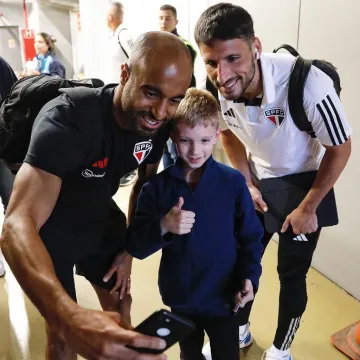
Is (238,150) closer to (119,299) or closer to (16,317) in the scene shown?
(119,299)

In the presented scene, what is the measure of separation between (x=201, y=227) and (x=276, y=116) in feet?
1.57

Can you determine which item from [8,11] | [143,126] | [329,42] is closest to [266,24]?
[329,42]

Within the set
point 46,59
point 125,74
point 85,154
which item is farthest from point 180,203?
point 46,59

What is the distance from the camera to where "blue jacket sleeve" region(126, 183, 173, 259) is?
121cm

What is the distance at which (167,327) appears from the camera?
736 millimetres

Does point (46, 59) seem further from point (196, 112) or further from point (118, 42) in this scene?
point (196, 112)

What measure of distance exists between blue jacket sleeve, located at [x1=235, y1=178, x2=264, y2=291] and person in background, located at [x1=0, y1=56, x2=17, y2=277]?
4.01 feet

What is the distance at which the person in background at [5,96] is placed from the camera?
1.99 m

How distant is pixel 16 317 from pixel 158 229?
50.3 inches

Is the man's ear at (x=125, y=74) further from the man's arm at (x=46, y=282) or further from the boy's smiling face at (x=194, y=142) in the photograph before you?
the man's arm at (x=46, y=282)

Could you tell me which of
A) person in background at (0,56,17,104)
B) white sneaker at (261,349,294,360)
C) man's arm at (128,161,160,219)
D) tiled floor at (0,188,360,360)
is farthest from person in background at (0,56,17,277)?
white sneaker at (261,349,294,360)

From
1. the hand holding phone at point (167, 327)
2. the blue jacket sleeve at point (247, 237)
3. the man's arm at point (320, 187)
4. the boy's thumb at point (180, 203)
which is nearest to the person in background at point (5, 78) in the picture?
the boy's thumb at point (180, 203)

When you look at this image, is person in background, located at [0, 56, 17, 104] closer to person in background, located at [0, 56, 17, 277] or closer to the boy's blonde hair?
person in background, located at [0, 56, 17, 277]

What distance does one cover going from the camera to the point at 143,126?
1176mm
